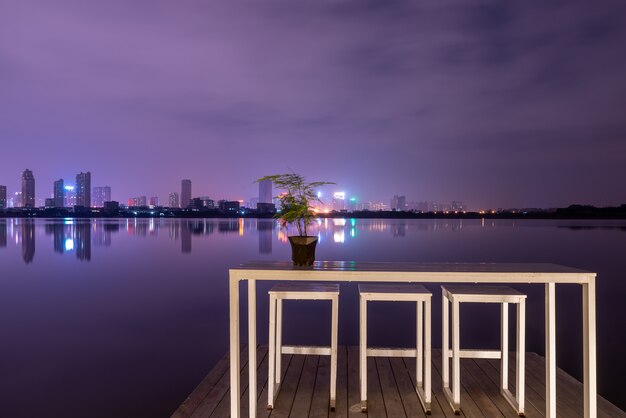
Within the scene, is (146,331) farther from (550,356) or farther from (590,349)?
(590,349)

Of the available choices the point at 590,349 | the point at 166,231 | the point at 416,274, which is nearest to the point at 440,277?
the point at 416,274

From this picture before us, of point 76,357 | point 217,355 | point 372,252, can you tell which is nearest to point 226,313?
point 217,355

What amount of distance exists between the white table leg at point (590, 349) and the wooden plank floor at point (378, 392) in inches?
17.1

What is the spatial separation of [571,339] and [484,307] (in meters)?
1.97

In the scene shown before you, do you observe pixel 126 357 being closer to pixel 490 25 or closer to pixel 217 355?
pixel 217 355

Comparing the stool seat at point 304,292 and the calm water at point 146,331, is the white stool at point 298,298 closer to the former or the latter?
the stool seat at point 304,292

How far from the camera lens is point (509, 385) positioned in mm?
3740

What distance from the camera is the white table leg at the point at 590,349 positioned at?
9.10ft

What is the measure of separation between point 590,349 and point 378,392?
5.53 feet

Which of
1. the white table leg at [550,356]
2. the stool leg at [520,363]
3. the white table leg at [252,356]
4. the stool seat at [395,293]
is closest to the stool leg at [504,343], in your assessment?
the stool leg at [520,363]

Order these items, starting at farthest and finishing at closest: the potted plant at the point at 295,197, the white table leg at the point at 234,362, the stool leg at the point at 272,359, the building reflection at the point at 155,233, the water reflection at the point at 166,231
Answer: the building reflection at the point at 155,233, the water reflection at the point at 166,231, the stool leg at the point at 272,359, the potted plant at the point at 295,197, the white table leg at the point at 234,362

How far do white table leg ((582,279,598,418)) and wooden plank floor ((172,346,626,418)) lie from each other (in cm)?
44

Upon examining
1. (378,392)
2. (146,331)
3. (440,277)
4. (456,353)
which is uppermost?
(440,277)

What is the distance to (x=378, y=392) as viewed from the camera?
3.59 m
